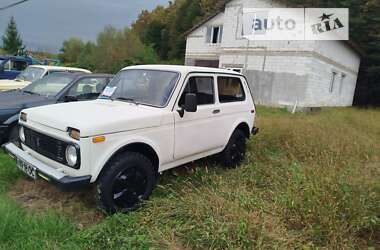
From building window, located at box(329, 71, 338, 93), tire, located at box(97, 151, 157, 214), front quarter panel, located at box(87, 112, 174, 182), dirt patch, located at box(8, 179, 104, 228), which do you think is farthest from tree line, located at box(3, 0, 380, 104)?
dirt patch, located at box(8, 179, 104, 228)

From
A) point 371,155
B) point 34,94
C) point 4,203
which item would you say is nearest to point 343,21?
point 371,155

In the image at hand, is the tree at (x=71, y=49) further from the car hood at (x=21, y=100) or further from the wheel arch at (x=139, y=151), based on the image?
the wheel arch at (x=139, y=151)

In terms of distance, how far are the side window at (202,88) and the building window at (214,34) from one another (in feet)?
57.6

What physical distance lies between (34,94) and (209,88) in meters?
3.82

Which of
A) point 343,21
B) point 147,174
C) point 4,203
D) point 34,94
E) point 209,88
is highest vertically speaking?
point 343,21

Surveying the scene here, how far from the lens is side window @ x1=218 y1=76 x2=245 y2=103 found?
5.03m

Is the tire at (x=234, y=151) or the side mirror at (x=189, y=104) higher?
the side mirror at (x=189, y=104)

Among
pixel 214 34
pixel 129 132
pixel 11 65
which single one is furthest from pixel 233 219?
pixel 214 34

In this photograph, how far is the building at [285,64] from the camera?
15633 mm

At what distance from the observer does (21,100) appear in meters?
5.72

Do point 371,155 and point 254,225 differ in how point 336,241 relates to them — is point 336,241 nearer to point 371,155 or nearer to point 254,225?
point 254,225

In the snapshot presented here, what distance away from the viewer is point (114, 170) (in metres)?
3.36

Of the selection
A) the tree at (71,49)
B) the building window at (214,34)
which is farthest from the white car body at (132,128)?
the tree at (71,49)

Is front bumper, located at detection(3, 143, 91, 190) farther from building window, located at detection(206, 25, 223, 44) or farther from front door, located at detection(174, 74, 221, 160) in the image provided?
building window, located at detection(206, 25, 223, 44)
